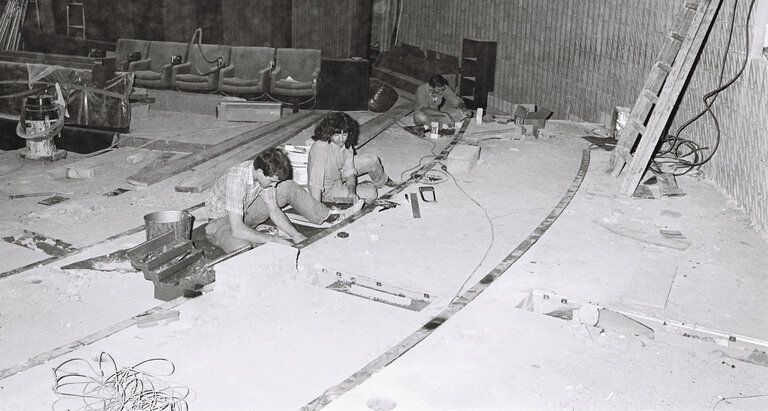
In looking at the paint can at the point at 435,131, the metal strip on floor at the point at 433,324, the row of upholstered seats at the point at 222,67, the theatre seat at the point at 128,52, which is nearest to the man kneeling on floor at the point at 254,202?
the metal strip on floor at the point at 433,324

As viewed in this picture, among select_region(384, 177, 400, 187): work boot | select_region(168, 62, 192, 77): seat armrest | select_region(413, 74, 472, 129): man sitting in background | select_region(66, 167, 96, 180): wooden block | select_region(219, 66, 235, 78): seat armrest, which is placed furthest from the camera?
select_region(168, 62, 192, 77): seat armrest

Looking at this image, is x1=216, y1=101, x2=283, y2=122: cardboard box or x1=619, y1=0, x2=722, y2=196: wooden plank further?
x1=216, y1=101, x2=283, y2=122: cardboard box

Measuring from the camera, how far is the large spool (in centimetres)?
925

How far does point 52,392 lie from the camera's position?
12.3 feet

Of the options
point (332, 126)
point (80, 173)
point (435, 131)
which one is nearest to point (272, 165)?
point (332, 126)

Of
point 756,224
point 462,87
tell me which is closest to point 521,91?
point 462,87

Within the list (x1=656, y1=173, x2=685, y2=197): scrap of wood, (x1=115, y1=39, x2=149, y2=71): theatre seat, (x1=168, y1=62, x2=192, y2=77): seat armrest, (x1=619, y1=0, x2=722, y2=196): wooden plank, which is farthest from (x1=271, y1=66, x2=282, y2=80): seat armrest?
(x1=656, y1=173, x2=685, y2=197): scrap of wood

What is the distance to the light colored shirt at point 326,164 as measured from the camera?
6.73 m

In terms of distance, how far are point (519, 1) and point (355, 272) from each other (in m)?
8.96

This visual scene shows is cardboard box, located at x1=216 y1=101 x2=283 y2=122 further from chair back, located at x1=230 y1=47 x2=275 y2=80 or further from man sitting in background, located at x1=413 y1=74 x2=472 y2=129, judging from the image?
man sitting in background, located at x1=413 y1=74 x2=472 y2=129

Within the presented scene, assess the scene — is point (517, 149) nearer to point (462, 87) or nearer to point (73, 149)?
point (462, 87)

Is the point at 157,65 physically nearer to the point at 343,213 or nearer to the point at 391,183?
the point at 391,183

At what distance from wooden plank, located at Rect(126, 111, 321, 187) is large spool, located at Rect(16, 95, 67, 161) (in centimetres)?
192

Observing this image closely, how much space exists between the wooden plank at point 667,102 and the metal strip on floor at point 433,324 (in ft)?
2.80
